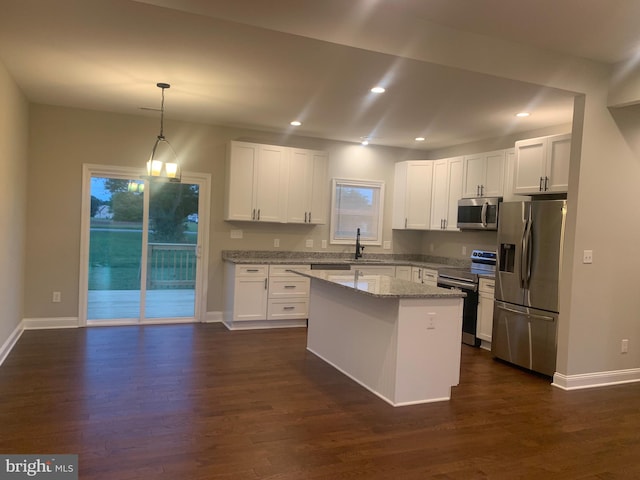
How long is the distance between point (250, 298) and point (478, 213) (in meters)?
3.07

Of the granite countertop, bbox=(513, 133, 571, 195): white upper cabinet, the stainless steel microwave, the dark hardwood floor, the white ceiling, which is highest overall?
the white ceiling

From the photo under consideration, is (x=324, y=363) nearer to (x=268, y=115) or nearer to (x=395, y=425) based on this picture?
(x=395, y=425)

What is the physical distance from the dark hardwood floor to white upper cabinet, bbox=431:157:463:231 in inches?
92.7

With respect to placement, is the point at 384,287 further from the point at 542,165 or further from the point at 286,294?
the point at 286,294

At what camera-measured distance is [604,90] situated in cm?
420

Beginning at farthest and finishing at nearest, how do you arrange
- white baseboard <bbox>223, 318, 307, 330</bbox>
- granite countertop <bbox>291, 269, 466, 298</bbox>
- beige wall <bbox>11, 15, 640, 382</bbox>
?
white baseboard <bbox>223, 318, 307, 330</bbox>, beige wall <bbox>11, 15, 640, 382</bbox>, granite countertop <bbox>291, 269, 466, 298</bbox>

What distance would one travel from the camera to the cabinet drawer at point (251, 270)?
5961 millimetres

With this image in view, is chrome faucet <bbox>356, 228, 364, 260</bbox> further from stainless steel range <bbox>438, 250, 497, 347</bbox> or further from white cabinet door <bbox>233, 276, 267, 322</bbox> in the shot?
white cabinet door <bbox>233, 276, 267, 322</bbox>

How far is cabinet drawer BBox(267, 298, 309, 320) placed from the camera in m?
6.15

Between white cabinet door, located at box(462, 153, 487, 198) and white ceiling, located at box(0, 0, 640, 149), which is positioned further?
white cabinet door, located at box(462, 153, 487, 198)

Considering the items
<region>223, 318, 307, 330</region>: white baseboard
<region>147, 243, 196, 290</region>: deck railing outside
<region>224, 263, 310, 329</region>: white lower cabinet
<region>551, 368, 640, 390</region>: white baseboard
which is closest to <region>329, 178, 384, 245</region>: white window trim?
<region>224, 263, 310, 329</region>: white lower cabinet

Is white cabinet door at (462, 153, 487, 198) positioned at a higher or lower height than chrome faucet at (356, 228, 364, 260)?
higher

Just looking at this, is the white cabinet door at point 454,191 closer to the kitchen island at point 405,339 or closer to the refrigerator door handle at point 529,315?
the refrigerator door handle at point 529,315

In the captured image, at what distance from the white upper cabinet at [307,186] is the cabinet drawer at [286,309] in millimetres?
1122
